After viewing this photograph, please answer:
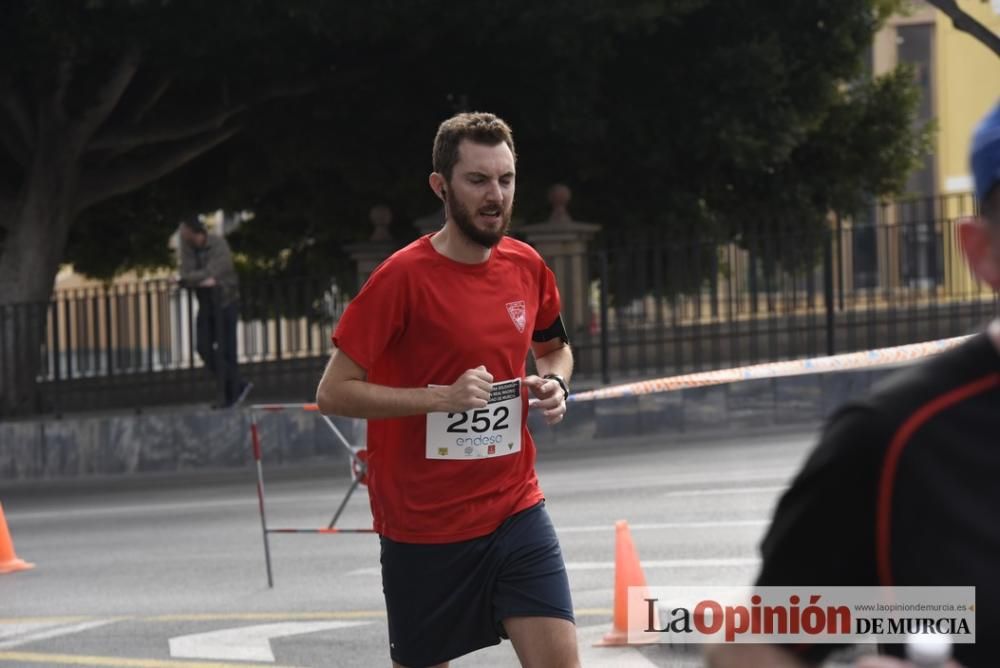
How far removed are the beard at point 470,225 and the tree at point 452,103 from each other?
12.1 meters

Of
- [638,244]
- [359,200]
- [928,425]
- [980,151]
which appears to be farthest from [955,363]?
[359,200]

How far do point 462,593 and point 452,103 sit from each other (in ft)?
52.7

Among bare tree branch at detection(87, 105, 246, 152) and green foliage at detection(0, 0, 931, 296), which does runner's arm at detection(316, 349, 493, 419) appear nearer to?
green foliage at detection(0, 0, 931, 296)

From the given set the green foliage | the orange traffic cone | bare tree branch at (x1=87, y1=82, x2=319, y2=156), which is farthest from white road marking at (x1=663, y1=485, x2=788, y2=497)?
bare tree branch at (x1=87, y1=82, x2=319, y2=156)

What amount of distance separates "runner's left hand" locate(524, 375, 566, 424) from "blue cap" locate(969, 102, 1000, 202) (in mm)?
2989

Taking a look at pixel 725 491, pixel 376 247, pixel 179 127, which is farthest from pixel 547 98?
pixel 725 491

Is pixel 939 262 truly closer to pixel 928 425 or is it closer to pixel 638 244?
pixel 638 244

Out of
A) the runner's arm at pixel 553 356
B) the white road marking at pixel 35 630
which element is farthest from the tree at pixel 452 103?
the runner's arm at pixel 553 356

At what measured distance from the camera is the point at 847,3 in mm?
20500

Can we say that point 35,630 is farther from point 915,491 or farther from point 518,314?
point 915,491

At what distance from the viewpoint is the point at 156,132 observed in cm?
2045

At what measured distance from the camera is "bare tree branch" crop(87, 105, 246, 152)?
2027 centimetres

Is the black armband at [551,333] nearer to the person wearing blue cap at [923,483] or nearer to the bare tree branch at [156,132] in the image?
the person wearing blue cap at [923,483]

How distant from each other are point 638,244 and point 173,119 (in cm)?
574
